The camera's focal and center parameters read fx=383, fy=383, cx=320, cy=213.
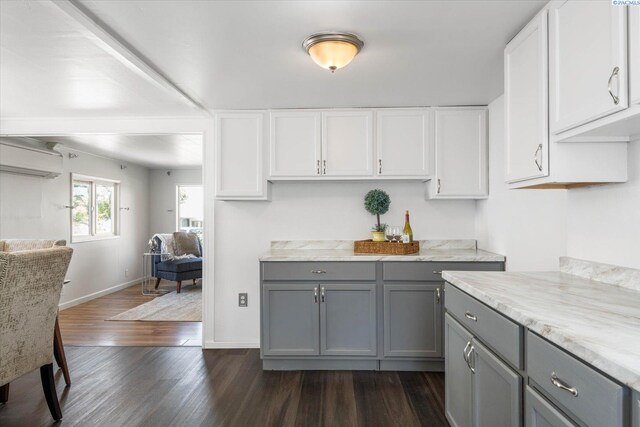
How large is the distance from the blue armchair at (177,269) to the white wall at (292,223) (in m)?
2.83

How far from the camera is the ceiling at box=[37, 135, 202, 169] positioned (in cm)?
471

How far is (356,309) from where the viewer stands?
301 centimetres

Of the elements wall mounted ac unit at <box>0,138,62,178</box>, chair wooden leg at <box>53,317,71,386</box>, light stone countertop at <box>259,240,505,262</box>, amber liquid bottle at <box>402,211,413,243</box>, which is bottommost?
chair wooden leg at <box>53,317,71,386</box>

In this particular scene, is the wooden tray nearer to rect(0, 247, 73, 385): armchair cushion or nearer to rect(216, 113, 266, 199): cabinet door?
rect(216, 113, 266, 199): cabinet door

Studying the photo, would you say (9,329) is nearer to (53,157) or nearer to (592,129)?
(592,129)

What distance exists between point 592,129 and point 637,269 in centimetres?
63

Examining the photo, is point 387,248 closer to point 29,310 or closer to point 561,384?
point 561,384

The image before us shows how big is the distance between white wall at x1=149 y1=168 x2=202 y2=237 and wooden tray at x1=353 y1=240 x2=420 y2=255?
4.94 m

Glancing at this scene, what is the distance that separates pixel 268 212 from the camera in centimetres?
361

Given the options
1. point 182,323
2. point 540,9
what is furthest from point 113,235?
point 540,9

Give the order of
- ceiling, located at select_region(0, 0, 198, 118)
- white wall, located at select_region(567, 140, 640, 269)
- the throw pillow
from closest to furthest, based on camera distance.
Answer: white wall, located at select_region(567, 140, 640, 269) < ceiling, located at select_region(0, 0, 198, 118) < the throw pillow

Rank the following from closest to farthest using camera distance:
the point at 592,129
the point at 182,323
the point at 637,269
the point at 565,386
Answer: the point at 565,386, the point at 592,129, the point at 637,269, the point at 182,323

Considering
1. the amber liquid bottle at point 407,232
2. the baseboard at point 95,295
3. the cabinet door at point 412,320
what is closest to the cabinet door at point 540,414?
the cabinet door at point 412,320

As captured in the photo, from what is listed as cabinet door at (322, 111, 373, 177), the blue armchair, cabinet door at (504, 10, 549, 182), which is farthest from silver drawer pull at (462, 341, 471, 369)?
the blue armchair
